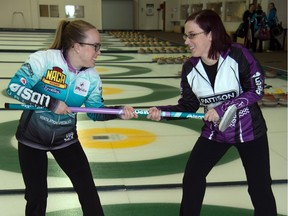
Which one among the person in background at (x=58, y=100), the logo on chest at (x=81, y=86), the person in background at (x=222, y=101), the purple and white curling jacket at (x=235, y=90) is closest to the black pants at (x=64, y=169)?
the person in background at (x=58, y=100)

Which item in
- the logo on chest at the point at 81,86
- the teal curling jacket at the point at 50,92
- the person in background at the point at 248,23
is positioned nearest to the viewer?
the teal curling jacket at the point at 50,92

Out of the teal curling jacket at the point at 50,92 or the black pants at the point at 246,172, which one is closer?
the teal curling jacket at the point at 50,92

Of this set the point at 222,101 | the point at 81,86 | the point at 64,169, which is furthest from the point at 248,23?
the point at 64,169

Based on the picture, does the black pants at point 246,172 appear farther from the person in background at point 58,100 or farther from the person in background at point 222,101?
the person in background at point 58,100

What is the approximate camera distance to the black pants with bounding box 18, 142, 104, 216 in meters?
2.23

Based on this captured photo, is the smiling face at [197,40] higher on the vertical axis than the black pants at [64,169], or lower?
higher

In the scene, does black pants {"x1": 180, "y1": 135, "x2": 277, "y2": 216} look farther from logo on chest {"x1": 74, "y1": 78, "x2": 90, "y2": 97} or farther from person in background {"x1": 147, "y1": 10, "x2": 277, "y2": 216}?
logo on chest {"x1": 74, "y1": 78, "x2": 90, "y2": 97}

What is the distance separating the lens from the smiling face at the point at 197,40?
2.20 metres

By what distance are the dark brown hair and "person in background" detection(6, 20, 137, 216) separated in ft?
1.89

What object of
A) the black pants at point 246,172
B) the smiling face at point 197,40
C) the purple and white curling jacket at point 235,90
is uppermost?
the smiling face at point 197,40

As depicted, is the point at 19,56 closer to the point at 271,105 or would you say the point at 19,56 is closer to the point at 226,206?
the point at 271,105

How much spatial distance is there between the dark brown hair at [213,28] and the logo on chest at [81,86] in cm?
69

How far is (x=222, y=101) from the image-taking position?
2303 mm

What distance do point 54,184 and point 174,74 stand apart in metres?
A: 6.42
